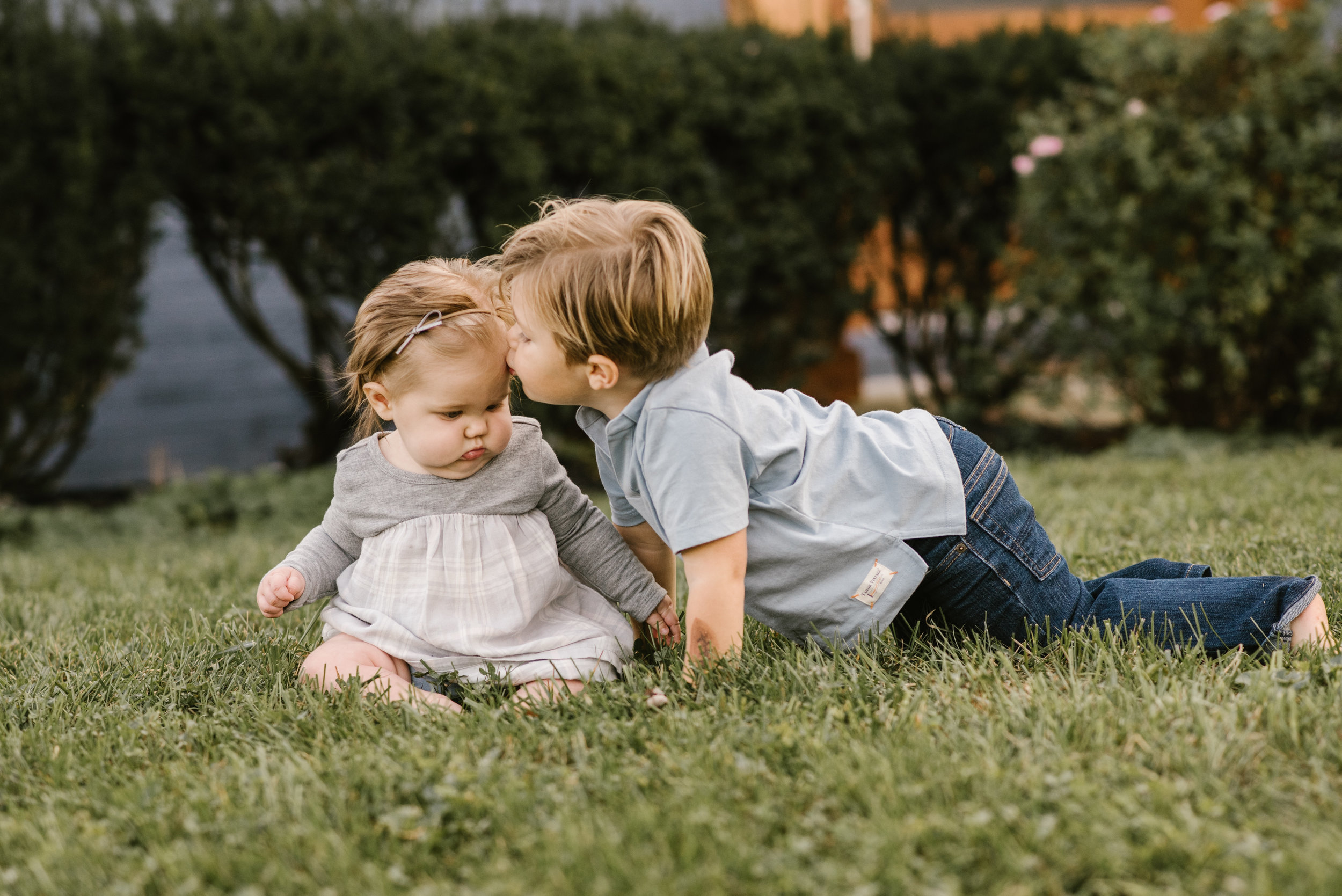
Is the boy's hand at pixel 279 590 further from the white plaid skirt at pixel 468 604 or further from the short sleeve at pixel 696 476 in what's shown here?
the short sleeve at pixel 696 476

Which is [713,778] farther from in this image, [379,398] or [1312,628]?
[1312,628]

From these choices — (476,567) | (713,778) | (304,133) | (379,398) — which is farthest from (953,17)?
(713,778)

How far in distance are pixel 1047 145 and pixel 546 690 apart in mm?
4802

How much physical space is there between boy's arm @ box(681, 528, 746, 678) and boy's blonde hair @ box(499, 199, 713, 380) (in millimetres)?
372

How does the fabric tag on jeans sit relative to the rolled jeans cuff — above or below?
above

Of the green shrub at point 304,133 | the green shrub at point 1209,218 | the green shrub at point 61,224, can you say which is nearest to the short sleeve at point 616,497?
the green shrub at point 304,133

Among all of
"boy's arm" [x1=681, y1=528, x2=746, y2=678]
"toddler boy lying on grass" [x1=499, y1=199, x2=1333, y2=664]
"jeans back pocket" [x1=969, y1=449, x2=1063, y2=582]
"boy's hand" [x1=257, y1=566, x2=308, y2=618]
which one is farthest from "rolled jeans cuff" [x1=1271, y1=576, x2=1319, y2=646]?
"boy's hand" [x1=257, y1=566, x2=308, y2=618]

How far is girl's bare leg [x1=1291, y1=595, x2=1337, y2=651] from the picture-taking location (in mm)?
2248

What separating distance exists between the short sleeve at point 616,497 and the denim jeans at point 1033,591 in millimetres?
662

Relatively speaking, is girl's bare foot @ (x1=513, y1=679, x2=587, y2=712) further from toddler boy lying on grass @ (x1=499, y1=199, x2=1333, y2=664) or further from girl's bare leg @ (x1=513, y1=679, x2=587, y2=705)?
toddler boy lying on grass @ (x1=499, y1=199, x2=1333, y2=664)

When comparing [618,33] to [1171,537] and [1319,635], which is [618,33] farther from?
[1319,635]

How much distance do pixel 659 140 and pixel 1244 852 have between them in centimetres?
478

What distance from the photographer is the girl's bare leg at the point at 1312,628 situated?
2.25 meters

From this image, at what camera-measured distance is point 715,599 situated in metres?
2.20
